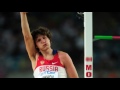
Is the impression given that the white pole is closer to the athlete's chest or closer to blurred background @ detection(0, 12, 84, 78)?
the athlete's chest

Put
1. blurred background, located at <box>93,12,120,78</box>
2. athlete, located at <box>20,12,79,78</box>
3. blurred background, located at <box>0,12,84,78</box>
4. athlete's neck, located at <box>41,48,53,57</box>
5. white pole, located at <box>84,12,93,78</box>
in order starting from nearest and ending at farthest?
white pole, located at <box>84,12,93,78</box>
athlete, located at <box>20,12,79,78</box>
athlete's neck, located at <box>41,48,53,57</box>
blurred background, located at <box>0,12,84,78</box>
blurred background, located at <box>93,12,120,78</box>

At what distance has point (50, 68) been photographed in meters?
3.38

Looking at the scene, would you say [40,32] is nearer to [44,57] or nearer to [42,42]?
[42,42]

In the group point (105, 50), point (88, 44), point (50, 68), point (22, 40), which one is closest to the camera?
point (88, 44)

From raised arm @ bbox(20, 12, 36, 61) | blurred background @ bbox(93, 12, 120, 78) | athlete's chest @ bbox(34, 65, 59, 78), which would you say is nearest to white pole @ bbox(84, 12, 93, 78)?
athlete's chest @ bbox(34, 65, 59, 78)

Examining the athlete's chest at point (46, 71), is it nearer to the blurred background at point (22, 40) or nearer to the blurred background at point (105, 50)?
the blurred background at point (22, 40)

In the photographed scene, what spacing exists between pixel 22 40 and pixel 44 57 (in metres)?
0.60

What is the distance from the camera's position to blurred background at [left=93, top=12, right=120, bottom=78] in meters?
4.07

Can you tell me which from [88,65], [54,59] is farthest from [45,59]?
[88,65]

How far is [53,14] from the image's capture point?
13.5 ft

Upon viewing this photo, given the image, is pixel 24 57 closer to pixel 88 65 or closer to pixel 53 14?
pixel 53 14

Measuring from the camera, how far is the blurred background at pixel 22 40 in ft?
12.9

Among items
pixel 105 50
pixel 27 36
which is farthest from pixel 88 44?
pixel 105 50

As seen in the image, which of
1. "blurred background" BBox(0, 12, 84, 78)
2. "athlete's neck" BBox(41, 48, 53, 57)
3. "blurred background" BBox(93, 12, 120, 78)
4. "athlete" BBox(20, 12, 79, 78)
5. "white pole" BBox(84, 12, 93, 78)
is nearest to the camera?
"white pole" BBox(84, 12, 93, 78)
